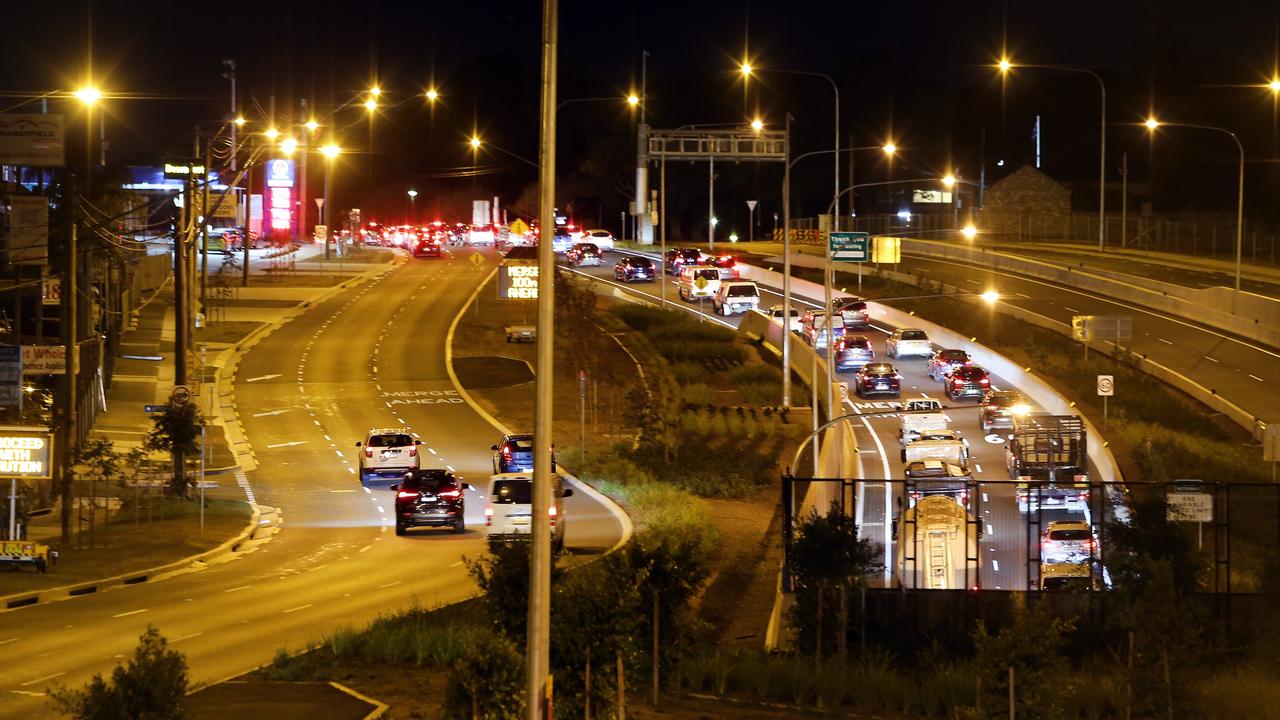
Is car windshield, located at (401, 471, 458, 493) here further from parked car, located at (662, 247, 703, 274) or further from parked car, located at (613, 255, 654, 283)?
parked car, located at (613, 255, 654, 283)

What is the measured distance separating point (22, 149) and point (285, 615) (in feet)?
53.4

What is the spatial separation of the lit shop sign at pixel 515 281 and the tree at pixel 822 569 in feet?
134

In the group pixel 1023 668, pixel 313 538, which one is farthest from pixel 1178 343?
pixel 1023 668

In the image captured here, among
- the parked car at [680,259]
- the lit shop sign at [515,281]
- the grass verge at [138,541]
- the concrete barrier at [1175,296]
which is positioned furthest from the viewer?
the parked car at [680,259]

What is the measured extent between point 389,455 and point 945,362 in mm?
28559

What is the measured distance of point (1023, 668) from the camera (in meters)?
16.5

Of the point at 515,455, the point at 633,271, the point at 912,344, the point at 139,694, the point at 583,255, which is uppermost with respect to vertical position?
the point at 583,255

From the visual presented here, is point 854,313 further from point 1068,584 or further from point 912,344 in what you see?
point 1068,584

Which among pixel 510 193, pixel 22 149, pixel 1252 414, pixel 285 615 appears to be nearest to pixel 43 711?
pixel 285 615

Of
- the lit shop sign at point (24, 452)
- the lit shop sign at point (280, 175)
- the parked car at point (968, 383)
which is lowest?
the lit shop sign at point (24, 452)

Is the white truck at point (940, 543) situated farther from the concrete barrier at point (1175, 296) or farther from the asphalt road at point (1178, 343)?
the concrete barrier at point (1175, 296)

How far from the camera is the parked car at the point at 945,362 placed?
6116 cm

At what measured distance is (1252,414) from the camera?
53406 mm

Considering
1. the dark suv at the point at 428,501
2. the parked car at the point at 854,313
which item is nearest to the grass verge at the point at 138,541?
the dark suv at the point at 428,501
